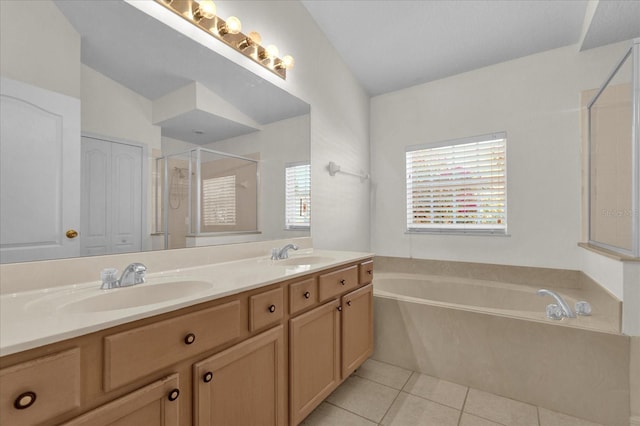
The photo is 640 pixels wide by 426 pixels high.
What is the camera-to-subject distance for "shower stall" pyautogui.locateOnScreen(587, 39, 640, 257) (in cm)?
154

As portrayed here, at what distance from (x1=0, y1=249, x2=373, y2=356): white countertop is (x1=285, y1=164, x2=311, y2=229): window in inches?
27.1

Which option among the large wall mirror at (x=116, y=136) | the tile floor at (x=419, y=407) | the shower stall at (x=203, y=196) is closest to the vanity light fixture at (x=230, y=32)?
the large wall mirror at (x=116, y=136)

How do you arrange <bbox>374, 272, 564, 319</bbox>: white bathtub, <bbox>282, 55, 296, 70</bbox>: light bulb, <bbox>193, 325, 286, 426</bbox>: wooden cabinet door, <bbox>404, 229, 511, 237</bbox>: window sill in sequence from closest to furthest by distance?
<bbox>193, 325, 286, 426</bbox>: wooden cabinet door → <bbox>282, 55, 296, 70</bbox>: light bulb → <bbox>374, 272, 564, 319</bbox>: white bathtub → <bbox>404, 229, 511, 237</bbox>: window sill

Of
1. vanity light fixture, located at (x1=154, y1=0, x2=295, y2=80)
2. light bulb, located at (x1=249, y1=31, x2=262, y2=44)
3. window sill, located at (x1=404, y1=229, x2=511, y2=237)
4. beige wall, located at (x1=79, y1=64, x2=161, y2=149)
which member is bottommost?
window sill, located at (x1=404, y1=229, x2=511, y2=237)

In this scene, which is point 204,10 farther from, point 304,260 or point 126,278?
point 304,260

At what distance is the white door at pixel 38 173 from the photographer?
96cm

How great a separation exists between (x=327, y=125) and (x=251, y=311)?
1.92 m

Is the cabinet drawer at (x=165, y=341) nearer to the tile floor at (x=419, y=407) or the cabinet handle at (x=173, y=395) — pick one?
the cabinet handle at (x=173, y=395)

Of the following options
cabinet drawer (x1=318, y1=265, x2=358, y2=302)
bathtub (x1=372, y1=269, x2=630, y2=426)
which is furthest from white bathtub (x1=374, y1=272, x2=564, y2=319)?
cabinet drawer (x1=318, y1=265, x2=358, y2=302)

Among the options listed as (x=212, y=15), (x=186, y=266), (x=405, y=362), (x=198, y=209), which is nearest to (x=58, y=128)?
(x=198, y=209)

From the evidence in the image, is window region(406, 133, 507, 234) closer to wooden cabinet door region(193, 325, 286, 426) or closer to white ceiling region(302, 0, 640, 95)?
white ceiling region(302, 0, 640, 95)

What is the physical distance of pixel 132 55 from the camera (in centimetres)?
129

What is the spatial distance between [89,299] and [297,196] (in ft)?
4.89

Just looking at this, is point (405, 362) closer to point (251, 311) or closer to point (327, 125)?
point (251, 311)
